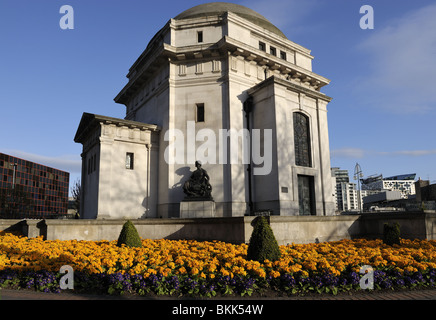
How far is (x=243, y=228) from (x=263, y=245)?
3.59 metres

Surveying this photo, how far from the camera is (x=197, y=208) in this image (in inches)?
835

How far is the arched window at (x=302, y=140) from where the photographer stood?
25.4 metres

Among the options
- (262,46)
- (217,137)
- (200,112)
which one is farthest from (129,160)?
(262,46)

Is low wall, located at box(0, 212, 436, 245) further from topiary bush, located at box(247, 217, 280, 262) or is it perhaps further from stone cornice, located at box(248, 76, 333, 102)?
stone cornice, located at box(248, 76, 333, 102)

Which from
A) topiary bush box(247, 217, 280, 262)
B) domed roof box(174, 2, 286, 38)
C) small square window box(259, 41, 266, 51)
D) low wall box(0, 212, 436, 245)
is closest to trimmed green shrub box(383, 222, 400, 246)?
low wall box(0, 212, 436, 245)

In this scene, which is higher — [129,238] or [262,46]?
[262,46]

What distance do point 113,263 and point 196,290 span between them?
2799 millimetres

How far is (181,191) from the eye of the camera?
939 inches

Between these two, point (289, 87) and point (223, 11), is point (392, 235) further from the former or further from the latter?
point (223, 11)

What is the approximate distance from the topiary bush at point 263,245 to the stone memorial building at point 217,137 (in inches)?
470

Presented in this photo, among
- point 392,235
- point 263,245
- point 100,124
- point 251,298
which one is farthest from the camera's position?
point 100,124

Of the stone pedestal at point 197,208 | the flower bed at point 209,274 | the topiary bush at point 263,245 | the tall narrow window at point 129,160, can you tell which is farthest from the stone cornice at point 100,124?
the topiary bush at point 263,245
